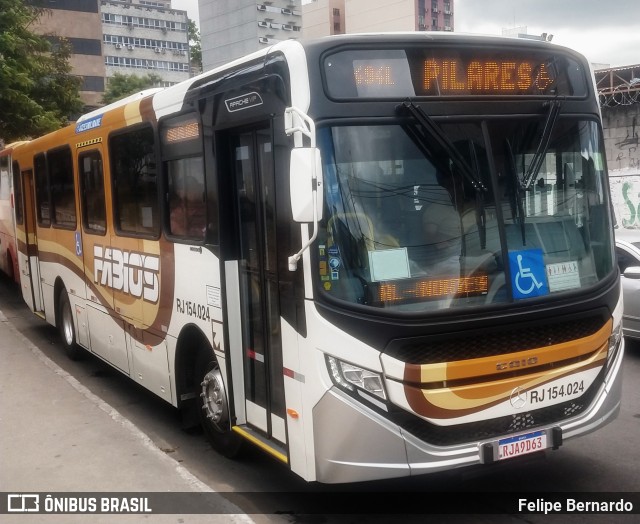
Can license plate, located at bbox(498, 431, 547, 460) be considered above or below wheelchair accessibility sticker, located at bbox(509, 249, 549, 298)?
below

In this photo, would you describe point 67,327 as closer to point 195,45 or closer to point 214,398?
point 214,398

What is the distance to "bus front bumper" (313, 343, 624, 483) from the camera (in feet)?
15.2

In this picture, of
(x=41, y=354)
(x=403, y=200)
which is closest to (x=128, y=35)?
(x=41, y=354)

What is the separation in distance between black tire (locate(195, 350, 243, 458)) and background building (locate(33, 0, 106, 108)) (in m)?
60.2

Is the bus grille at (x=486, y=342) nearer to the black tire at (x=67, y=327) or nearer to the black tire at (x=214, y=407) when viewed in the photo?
the black tire at (x=214, y=407)

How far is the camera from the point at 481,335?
4766 mm

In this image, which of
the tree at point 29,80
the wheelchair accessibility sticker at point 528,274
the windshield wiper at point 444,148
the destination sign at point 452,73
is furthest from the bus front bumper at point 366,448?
the tree at point 29,80

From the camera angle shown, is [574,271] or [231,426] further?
[231,426]

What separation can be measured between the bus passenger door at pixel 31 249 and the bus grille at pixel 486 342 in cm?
882

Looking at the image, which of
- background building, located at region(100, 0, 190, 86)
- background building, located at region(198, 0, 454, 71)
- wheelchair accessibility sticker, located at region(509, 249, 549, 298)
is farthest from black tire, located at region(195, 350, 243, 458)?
background building, located at region(100, 0, 190, 86)

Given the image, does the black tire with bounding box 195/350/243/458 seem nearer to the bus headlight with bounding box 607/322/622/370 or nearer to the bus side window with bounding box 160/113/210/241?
the bus side window with bounding box 160/113/210/241

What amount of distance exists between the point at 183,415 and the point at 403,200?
3.56m

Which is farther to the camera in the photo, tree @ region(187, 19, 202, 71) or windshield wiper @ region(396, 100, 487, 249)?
tree @ region(187, 19, 202, 71)

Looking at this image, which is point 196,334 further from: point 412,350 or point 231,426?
point 412,350
